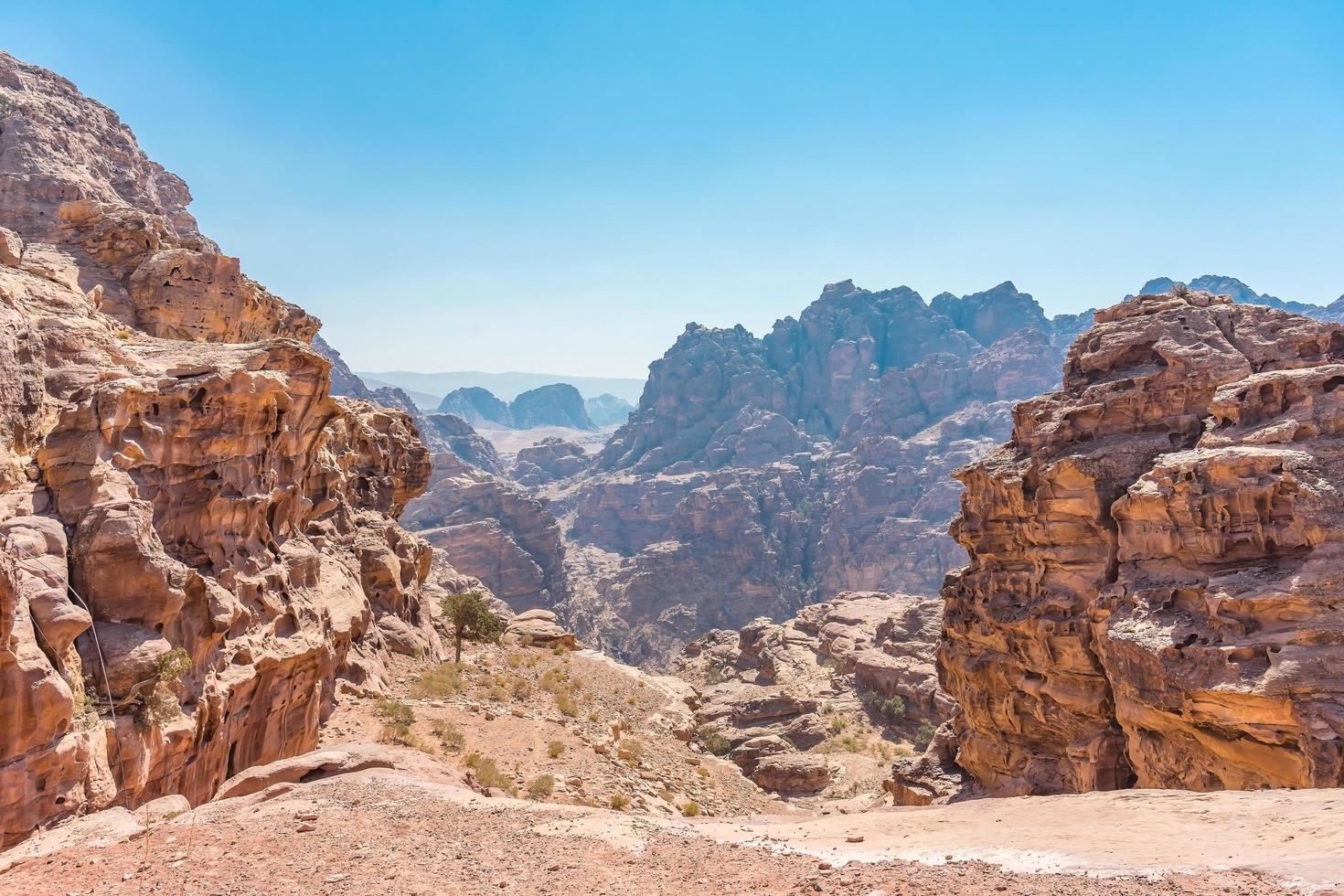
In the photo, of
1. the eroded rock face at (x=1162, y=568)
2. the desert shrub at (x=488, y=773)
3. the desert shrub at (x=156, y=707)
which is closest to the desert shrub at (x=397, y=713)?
the desert shrub at (x=488, y=773)

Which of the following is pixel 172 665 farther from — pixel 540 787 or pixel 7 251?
pixel 7 251

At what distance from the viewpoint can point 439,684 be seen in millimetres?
27031

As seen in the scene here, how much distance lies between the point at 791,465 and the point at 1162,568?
13523cm

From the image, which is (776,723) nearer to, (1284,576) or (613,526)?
(1284,576)

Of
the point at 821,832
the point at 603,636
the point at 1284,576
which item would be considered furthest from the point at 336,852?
the point at 603,636

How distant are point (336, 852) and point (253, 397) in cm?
1247

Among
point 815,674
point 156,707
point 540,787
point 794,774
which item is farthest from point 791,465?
point 156,707

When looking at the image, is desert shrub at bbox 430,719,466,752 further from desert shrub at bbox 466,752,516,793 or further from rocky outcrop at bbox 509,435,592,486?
rocky outcrop at bbox 509,435,592,486

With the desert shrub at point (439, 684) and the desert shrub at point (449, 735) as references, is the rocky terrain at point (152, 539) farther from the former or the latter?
the desert shrub at point (449, 735)

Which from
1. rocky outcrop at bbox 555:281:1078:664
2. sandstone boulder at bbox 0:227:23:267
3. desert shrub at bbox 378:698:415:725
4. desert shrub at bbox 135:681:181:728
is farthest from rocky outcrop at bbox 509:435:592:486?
desert shrub at bbox 135:681:181:728

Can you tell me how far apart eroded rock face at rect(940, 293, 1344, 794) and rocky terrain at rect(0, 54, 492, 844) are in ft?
67.7

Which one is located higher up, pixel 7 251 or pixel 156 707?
pixel 7 251

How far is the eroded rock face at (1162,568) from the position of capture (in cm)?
1577

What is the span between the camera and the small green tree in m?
37.0
